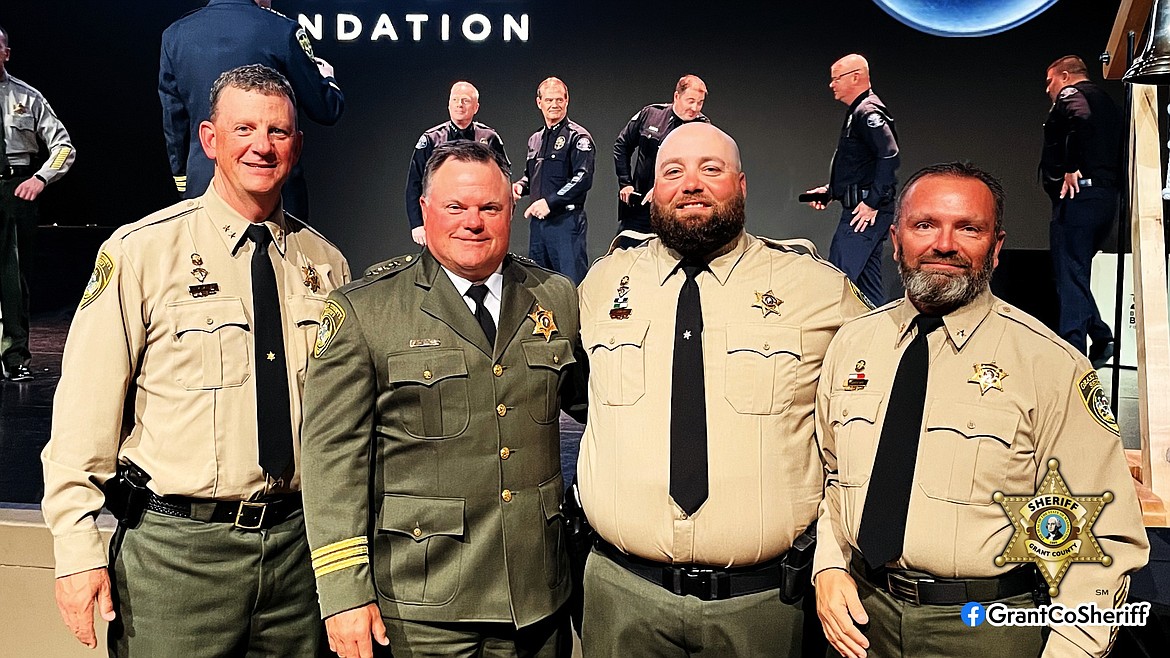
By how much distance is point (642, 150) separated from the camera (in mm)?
7027

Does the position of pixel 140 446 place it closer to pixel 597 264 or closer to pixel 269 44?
pixel 597 264

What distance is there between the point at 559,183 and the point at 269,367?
16.8 ft

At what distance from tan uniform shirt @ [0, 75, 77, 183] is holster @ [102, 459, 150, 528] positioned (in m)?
3.98

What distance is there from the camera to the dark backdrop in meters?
8.38

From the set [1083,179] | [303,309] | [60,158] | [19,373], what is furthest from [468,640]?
[1083,179]

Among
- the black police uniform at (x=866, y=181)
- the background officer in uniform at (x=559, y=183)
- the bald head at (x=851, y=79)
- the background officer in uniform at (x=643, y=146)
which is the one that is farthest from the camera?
the background officer in uniform at (x=559, y=183)

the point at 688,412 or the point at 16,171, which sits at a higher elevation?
the point at 16,171

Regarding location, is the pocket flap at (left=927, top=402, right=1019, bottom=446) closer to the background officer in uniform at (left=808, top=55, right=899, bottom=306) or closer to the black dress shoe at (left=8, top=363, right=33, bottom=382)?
the background officer in uniform at (left=808, top=55, right=899, bottom=306)

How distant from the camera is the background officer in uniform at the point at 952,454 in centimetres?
182

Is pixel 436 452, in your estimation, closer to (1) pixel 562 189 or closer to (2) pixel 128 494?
(2) pixel 128 494

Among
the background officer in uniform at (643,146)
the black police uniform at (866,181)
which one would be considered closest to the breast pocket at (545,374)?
the black police uniform at (866,181)

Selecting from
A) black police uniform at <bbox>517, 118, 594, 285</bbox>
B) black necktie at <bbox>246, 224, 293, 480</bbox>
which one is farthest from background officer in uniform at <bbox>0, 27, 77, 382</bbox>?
black necktie at <bbox>246, 224, 293, 480</bbox>

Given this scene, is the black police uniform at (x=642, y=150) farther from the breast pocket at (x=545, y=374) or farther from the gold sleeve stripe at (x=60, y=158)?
the breast pocket at (x=545, y=374)

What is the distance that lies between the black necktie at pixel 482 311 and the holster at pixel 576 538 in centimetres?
40
